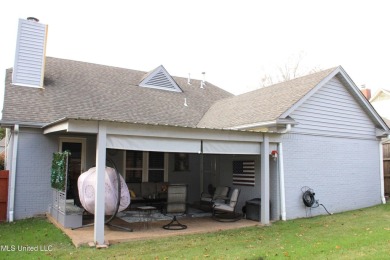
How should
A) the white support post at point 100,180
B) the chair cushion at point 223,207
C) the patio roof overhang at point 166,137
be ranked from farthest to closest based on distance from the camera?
1. the chair cushion at point 223,207
2. the patio roof overhang at point 166,137
3. the white support post at point 100,180

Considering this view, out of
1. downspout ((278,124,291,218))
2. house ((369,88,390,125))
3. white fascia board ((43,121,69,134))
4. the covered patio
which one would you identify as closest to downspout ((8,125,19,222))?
white fascia board ((43,121,69,134))

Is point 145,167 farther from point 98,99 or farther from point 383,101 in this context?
point 383,101

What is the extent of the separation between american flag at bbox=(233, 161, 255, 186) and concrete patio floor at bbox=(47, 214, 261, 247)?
4.68 feet

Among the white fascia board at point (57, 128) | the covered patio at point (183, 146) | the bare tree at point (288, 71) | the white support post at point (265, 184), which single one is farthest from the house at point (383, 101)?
the white fascia board at point (57, 128)

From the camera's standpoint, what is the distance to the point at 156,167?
548 inches

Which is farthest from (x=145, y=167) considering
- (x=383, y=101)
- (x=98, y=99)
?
(x=383, y=101)

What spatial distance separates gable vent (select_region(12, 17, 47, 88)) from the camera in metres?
12.8

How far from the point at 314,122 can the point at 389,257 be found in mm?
6520

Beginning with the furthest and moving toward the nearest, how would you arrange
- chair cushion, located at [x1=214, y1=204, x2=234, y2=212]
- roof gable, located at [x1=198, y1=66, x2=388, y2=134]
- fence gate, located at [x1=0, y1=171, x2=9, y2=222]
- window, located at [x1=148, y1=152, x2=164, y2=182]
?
window, located at [x1=148, y1=152, x2=164, y2=182] < roof gable, located at [x1=198, y1=66, x2=388, y2=134] < chair cushion, located at [x1=214, y1=204, x2=234, y2=212] < fence gate, located at [x1=0, y1=171, x2=9, y2=222]

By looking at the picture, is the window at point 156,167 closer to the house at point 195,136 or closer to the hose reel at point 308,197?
the house at point 195,136

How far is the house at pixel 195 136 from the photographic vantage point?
9805 mm

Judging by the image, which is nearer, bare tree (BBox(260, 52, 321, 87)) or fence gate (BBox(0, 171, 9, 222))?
fence gate (BBox(0, 171, 9, 222))

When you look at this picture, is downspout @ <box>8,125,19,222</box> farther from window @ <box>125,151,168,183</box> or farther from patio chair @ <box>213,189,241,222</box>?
patio chair @ <box>213,189,241,222</box>

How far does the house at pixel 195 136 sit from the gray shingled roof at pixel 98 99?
0.06 meters
